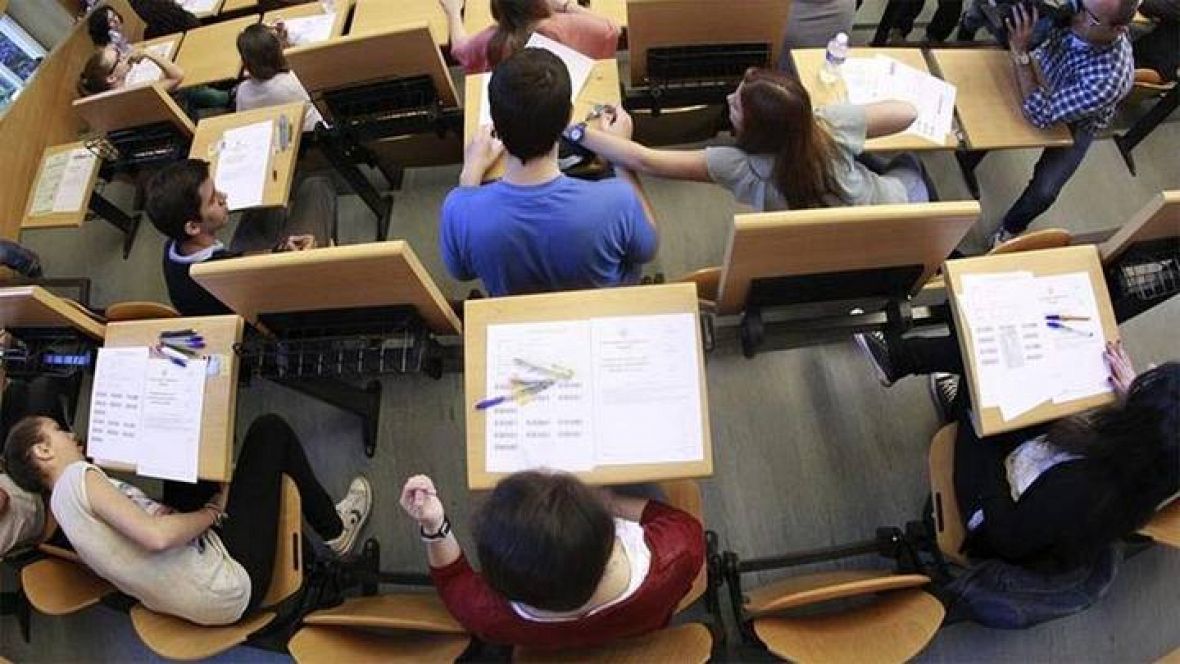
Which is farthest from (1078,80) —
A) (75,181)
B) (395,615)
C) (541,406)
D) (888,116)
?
(75,181)

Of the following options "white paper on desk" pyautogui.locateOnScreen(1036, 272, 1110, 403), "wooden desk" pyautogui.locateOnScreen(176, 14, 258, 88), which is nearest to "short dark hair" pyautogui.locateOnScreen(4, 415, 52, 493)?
"wooden desk" pyautogui.locateOnScreen(176, 14, 258, 88)

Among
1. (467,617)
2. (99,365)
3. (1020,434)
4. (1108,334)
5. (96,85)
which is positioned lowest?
(467,617)

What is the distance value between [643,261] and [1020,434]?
1.09 m

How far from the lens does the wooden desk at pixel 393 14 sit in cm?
293

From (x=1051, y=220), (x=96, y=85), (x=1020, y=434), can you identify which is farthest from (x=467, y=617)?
(x=96, y=85)

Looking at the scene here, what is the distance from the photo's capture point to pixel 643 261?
1846mm

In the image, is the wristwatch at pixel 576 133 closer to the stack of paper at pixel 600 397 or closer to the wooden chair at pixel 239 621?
the stack of paper at pixel 600 397

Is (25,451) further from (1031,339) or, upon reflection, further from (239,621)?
(1031,339)

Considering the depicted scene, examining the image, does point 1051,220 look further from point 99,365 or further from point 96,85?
point 96,85

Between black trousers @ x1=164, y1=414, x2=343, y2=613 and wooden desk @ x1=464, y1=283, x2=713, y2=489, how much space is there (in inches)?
28.5

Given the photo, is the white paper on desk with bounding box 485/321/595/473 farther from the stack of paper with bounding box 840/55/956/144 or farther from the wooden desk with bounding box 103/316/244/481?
the stack of paper with bounding box 840/55/956/144

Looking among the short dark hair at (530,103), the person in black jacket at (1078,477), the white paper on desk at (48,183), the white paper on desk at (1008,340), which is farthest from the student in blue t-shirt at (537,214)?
the white paper on desk at (48,183)

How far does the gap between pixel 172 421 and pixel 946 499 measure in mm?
2108

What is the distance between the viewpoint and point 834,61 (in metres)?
2.23
